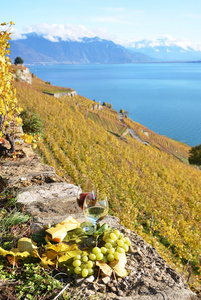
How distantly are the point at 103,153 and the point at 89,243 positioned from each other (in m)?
15.8

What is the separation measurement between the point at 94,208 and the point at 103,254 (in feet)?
1.50

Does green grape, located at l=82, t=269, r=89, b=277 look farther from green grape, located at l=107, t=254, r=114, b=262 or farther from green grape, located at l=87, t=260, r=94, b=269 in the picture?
green grape, located at l=107, t=254, r=114, b=262

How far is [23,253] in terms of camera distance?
78.9 inches

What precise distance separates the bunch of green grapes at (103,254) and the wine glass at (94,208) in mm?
188

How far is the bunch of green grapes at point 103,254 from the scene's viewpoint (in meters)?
1.95

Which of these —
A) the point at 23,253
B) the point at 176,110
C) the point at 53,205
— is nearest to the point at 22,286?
the point at 23,253

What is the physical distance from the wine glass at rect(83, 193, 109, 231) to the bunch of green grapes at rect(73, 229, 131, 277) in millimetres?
188

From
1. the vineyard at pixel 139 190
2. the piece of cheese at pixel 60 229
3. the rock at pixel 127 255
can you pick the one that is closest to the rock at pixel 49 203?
the rock at pixel 127 255

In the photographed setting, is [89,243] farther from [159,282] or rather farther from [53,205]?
[53,205]

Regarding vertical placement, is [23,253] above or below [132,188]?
above

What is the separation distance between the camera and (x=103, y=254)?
2111mm

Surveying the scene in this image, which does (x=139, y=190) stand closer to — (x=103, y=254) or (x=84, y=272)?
(x=103, y=254)

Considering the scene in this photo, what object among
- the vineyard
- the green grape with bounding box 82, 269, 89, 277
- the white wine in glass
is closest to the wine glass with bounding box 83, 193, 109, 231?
the white wine in glass

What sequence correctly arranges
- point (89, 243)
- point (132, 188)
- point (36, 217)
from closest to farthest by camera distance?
point (89, 243) → point (36, 217) → point (132, 188)
